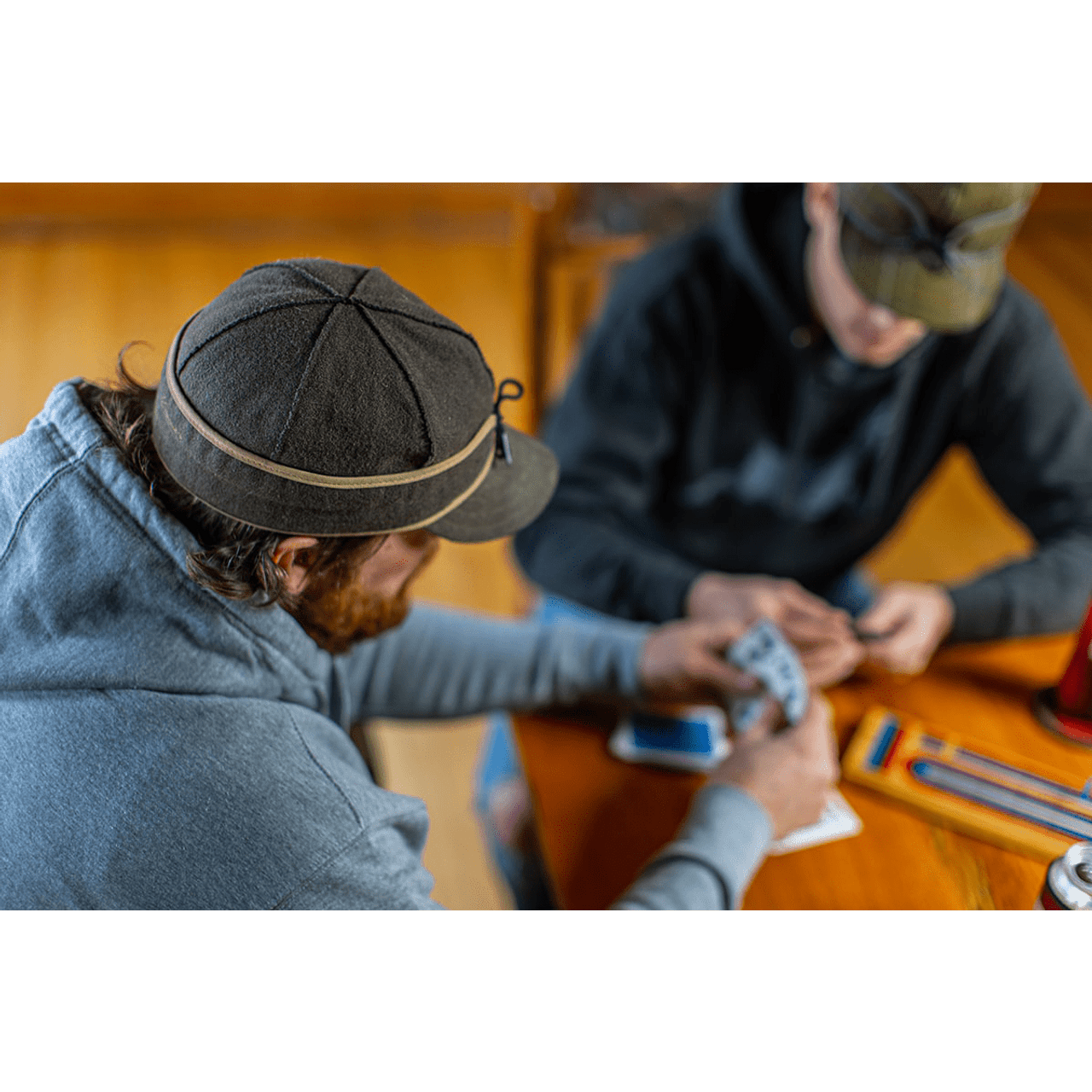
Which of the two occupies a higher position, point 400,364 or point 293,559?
point 400,364

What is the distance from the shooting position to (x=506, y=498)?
1.98 ft

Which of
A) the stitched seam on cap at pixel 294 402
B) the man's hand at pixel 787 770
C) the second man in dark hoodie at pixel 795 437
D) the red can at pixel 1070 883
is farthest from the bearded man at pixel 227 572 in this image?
the second man in dark hoodie at pixel 795 437

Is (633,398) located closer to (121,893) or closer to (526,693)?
(526,693)

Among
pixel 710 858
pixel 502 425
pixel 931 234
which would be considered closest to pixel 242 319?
pixel 502 425

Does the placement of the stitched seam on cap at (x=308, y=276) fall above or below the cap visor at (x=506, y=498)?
above

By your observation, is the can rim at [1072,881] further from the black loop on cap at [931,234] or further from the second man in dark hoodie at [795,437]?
the black loop on cap at [931,234]

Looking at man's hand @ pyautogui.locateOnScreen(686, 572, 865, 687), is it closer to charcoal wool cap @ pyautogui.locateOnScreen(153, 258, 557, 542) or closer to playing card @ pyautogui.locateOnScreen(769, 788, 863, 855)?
playing card @ pyautogui.locateOnScreen(769, 788, 863, 855)

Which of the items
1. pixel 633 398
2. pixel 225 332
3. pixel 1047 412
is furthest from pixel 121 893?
pixel 1047 412

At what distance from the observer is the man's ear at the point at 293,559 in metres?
0.53

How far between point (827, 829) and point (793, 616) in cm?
27

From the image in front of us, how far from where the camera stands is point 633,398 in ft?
3.94

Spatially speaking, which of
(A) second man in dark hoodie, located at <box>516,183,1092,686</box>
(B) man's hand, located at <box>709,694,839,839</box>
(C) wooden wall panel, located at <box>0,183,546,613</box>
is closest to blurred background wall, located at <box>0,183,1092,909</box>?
(C) wooden wall panel, located at <box>0,183,546,613</box>

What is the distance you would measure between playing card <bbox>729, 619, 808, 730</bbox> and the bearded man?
0.43 metres

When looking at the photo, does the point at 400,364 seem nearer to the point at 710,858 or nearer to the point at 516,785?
the point at 710,858
